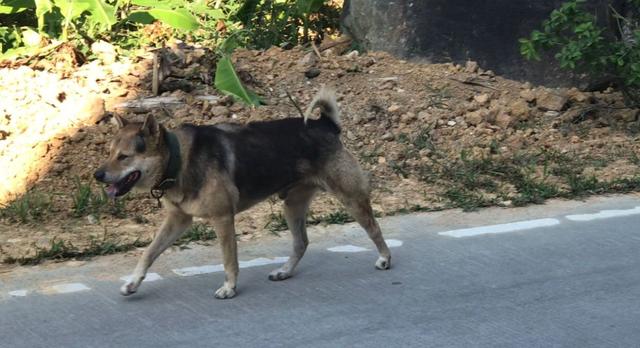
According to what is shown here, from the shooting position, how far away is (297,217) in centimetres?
699

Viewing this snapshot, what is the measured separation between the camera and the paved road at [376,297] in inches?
222

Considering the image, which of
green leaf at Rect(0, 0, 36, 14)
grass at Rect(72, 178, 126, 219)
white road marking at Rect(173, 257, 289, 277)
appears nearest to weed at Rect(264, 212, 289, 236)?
white road marking at Rect(173, 257, 289, 277)

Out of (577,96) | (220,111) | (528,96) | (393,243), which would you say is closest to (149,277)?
(393,243)

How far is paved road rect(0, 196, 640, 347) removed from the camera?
222 inches

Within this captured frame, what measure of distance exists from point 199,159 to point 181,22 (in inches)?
185

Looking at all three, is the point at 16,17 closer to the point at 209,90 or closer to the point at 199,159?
the point at 209,90

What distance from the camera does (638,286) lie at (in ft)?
21.5

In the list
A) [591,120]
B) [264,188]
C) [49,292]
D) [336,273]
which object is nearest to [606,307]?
[336,273]

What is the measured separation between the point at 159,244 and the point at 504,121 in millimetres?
4974

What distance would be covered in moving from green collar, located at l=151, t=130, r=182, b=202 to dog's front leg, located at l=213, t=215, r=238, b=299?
1.17ft

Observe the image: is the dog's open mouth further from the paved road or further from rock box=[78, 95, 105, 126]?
rock box=[78, 95, 105, 126]

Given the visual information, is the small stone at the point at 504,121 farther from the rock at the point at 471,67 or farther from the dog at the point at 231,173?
the dog at the point at 231,173

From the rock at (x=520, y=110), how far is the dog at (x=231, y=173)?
13.3ft

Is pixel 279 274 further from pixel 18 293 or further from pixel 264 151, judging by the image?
pixel 18 293
